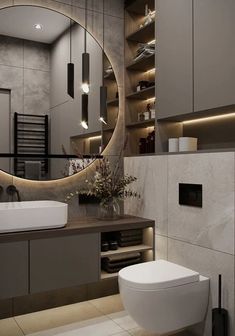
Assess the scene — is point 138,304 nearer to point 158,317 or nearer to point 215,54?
point 158,317

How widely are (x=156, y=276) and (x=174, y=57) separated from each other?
1.73 metres

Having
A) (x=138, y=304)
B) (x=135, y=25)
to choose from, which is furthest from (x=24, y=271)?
(x=135, y=25)

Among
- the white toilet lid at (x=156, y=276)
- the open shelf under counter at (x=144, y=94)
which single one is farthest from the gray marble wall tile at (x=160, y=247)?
the open shelf under counter at (x=144, y=94)

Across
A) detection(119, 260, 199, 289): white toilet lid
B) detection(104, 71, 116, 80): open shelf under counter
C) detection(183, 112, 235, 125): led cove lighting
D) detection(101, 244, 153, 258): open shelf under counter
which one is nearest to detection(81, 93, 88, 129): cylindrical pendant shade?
detection(104, 71, 116, 80): open shelf under counter

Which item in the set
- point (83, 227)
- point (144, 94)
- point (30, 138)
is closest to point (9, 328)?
point (83, 227)

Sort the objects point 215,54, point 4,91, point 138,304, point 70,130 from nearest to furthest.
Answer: point 138,304, point 215,54, point 4,91, point 70,130

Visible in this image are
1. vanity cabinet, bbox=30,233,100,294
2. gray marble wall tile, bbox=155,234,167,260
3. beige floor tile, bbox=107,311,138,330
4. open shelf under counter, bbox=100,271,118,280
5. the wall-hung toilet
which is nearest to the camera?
the wall-hung toilet

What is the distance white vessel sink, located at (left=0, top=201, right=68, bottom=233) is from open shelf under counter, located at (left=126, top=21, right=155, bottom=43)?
6.08 ft

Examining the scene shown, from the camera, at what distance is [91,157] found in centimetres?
306

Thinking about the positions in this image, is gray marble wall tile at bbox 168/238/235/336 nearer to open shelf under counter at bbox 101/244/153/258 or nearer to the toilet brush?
the toilet brush

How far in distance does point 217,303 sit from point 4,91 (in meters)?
2.30

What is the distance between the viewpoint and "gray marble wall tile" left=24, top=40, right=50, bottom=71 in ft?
9.09

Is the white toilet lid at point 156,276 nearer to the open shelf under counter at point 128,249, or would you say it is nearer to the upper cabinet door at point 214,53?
the open shelf under counter at point 128,249

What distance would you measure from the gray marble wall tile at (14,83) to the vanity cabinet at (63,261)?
46.3 inches
